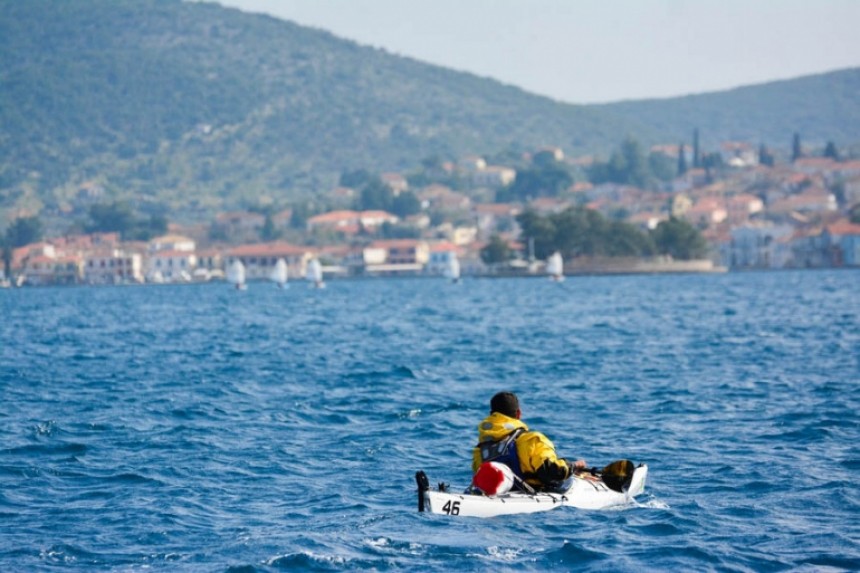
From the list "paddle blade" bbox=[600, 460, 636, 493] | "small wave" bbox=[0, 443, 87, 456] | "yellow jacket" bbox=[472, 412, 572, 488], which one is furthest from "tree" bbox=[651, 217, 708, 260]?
"yellow jacket" bbox=[472, 412, 572, 488]

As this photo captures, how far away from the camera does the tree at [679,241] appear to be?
640 ft

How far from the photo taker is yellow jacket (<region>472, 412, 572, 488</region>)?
754 inches

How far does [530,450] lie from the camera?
19.1 m

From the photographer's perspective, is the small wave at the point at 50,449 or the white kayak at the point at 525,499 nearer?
the white kayak at the point at 525,499

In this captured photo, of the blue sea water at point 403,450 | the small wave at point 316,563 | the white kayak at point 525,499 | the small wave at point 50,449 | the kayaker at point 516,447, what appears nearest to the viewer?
the small wave at point 316,563

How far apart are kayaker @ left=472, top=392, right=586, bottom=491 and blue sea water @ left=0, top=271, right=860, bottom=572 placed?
1.81 ft

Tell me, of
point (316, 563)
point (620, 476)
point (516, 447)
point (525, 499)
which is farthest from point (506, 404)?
point (316, 563)

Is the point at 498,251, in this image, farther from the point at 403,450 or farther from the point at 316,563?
the point at 316,563

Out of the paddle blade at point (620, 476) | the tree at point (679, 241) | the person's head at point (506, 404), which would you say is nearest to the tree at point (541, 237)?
the tree at point (679, 241)

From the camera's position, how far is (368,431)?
28719 millimetres

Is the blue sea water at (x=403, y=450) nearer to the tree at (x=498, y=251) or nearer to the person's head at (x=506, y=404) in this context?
the person's head at (x=506, y=404)

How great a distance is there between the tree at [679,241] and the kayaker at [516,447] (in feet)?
583

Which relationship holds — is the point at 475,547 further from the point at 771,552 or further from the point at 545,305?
the point at 545,305

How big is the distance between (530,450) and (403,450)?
7.07m
